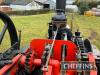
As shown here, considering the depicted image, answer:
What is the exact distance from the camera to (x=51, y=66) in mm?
4777

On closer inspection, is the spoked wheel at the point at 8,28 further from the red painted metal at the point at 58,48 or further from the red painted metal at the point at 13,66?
the red painted metal at the point at 13,66

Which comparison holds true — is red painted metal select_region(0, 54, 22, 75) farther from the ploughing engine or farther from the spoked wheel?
the spoked wheel

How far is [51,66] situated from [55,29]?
2.06 m

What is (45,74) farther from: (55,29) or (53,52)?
(55,29)

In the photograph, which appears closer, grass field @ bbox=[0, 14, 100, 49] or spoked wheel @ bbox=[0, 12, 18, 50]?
spoked wheel @ bbox=[0, 12, 18, 50]

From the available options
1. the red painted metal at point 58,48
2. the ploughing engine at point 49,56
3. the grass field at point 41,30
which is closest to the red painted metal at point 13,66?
the ploughing engine at point 49,56

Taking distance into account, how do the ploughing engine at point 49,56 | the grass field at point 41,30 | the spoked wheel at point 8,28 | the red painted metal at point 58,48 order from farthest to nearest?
the grass field at point 41,30 → the spoked wheel at point 8,28 → the red painted metal at point 58,48 → the ploughing engine at point 49,56

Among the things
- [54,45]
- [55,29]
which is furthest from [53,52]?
[55,29]

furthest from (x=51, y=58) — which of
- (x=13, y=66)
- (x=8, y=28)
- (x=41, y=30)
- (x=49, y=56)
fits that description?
(x=41, y=30)

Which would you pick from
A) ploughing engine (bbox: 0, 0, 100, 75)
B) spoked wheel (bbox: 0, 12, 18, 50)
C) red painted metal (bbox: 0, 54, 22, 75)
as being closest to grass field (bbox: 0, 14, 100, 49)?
spoked wheel (bbox: 0, 12, 18, 50)

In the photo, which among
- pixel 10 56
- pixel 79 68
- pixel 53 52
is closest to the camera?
pixel 79 68

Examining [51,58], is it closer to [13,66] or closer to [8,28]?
[13,66]

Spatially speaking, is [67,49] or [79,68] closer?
[79,68]

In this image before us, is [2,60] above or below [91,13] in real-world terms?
above
